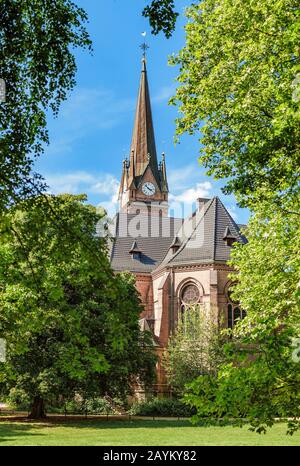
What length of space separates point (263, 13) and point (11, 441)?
13965mm

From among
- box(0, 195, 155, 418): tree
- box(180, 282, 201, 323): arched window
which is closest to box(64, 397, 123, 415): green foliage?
box(0, 195, 155, 418): tree

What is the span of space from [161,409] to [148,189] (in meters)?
43.9

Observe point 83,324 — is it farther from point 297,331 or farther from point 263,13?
point 297,331

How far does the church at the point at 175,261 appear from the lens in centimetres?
4019

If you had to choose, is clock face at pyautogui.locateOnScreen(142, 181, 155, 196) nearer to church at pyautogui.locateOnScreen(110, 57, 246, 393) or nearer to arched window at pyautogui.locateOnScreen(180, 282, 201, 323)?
church at pyautogui.locateOnScreen(110, 57, 246, 393)

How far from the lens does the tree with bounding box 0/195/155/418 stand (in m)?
4.72

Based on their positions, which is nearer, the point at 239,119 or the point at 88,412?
the point at 239,119

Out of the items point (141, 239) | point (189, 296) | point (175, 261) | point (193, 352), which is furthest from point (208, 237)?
point (193, 352)

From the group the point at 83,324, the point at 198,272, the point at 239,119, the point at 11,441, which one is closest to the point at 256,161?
the point at 239,119

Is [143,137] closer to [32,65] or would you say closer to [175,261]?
[175,261]

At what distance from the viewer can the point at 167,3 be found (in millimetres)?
4941

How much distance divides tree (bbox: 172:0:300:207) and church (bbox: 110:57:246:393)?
23127 mm

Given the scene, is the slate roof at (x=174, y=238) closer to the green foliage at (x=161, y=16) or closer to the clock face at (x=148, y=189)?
the clock face at (x=148, y=189)

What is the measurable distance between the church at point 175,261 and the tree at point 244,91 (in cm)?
2313
